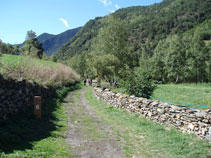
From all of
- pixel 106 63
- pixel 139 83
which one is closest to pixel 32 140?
pixel 139 83

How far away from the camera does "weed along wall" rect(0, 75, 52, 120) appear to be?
29.0ft

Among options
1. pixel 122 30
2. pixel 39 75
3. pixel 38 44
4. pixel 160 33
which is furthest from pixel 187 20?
pixel 39 75

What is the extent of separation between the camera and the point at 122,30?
3309cm

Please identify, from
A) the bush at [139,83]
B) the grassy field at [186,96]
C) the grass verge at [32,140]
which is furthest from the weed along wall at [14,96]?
the grassy field at [186,96]

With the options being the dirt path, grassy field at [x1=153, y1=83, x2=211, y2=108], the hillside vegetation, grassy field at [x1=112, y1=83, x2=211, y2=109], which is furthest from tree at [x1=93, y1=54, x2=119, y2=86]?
the dirt path

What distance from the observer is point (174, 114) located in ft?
30.2

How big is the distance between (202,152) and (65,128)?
236 inches

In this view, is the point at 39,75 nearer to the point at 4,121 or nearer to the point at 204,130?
the point at 4,121

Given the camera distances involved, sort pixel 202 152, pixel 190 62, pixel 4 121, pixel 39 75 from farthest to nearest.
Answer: pixel 190 62 → pixel 39 75 → pixel 4 121 → pixel 202 152

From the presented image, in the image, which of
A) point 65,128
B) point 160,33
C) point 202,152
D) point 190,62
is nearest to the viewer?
point 202,152

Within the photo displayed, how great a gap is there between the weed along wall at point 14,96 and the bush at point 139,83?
7482mm

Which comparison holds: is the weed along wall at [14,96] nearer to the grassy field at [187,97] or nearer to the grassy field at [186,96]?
the grassy field at [187,97]

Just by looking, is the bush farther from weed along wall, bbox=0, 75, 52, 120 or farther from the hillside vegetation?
weed along wall, bbox=0, 75, 52, 120

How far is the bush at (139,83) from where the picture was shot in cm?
1484
